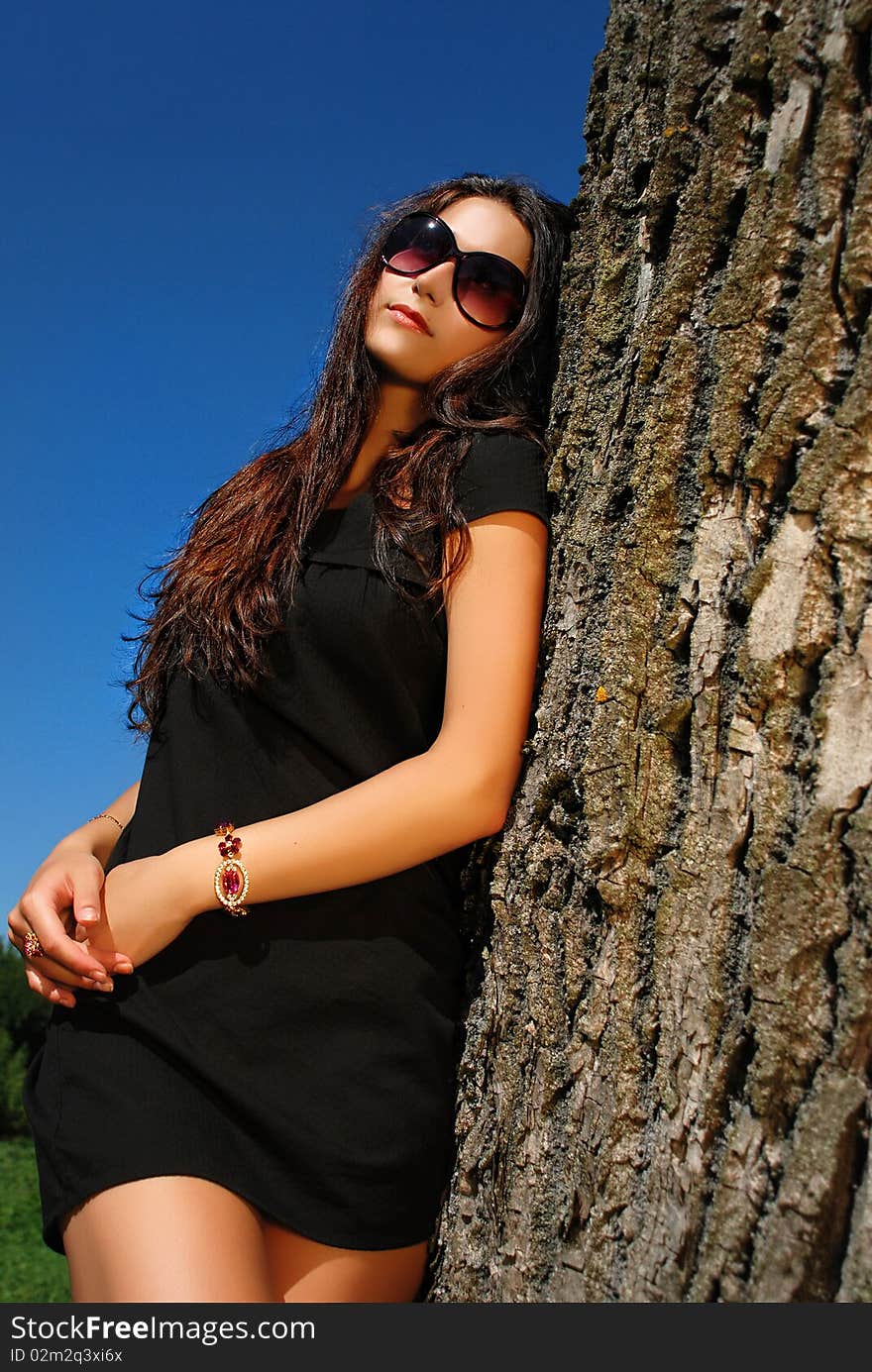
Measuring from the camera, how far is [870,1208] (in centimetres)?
117

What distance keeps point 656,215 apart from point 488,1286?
5.63 feet

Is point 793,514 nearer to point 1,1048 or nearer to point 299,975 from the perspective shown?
point 299,975

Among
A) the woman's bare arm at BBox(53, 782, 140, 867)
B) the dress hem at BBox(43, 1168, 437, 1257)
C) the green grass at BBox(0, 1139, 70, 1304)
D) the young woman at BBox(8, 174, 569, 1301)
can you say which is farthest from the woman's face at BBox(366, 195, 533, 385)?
the green grass at BBox(0, 1139, 70, 1304)

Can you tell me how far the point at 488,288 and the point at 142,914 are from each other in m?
1.46

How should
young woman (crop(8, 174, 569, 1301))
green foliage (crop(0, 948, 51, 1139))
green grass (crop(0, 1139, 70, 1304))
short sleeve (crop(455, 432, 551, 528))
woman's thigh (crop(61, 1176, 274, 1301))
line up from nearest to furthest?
woman's thigh (crop(61, 1176, 274, 1301)), young woman (crop(8, 174, 569, 1301)), short sleeve (crop(455, 432, 551, 528)), green grass (crop(0, 1139, 70, 1304)), green foliage (crop(0, 948, 51, 1139))

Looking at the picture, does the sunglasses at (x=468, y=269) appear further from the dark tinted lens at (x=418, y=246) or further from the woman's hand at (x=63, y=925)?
the woman's hand at (x=63, y=925)

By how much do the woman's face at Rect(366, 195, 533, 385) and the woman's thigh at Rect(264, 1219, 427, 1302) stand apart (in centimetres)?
171

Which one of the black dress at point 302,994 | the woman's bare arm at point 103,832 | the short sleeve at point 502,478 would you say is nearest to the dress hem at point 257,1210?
the black dress at point 302,994

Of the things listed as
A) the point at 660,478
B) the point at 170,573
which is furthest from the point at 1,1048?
the point at 660,478

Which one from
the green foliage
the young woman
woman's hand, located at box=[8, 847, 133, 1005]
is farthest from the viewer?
the green foliage

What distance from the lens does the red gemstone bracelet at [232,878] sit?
5.63 feet

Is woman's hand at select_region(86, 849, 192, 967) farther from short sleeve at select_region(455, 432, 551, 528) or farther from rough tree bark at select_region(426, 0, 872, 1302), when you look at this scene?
short sleeve at select_region(455, 432, 551, 528)

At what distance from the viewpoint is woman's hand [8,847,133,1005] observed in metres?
1.77

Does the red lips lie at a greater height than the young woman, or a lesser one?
greater
